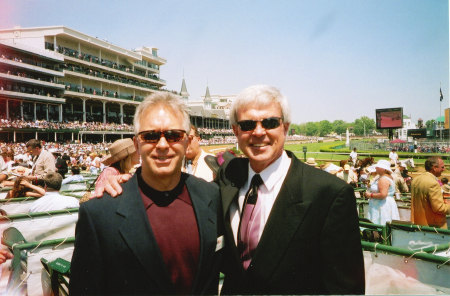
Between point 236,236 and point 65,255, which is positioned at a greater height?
point 236,236

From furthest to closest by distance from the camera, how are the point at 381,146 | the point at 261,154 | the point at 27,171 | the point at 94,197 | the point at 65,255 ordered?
1. the point at 381,146
2. the point at 27,171
3. the point at 65,255
4. the point at 261,154
5. the point at 94,197

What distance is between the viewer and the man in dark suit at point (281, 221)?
1.89m

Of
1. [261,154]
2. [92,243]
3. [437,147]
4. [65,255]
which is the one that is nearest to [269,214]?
[261,154]

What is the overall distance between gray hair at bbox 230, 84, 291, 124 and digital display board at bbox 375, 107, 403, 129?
5265 cm

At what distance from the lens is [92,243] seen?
1.83 metres

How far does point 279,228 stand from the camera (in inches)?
77.8

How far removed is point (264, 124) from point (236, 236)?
2.70 feet

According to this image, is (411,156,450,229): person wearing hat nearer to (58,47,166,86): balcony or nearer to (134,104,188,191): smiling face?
(134,104,188,191): smiling face

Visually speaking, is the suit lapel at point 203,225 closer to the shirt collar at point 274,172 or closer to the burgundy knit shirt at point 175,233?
the burgundy knit shirt at point 175,233

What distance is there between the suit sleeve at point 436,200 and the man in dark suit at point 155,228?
14.0 ft

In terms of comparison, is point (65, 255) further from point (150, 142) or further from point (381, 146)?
point (381, 146)

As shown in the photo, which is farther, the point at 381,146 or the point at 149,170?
the point at 381,146

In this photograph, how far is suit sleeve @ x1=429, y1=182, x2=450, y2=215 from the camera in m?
4.84

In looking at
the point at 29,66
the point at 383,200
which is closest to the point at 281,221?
the point at 383,200
